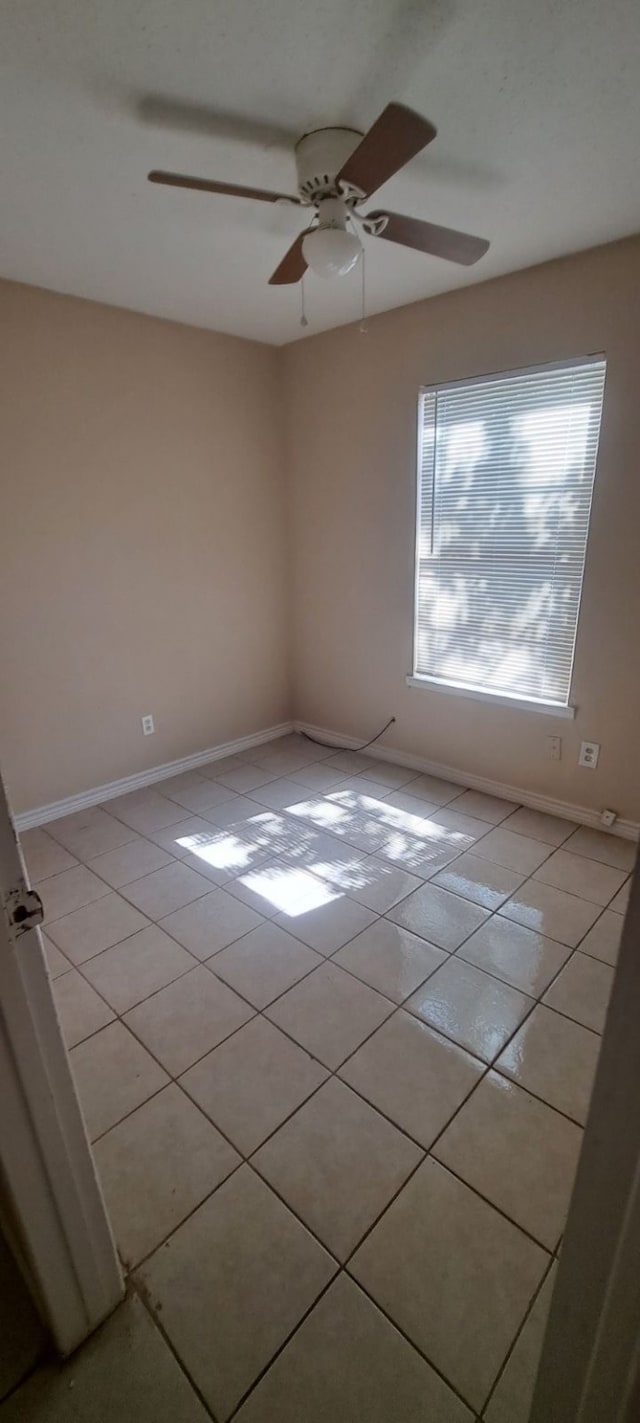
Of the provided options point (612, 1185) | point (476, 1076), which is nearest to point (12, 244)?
point (612, 1185)

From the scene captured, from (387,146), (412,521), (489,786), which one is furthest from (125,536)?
(489,786)

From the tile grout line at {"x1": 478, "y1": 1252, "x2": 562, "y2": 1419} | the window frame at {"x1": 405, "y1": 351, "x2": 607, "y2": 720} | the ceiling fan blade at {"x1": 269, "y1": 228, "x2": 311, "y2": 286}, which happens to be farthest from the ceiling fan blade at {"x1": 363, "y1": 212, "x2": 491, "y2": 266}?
the tile grout line at {"x1": 478, "y1": 1252, "x2": 562, "y2": 1419}

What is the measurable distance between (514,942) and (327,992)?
27.4 inches

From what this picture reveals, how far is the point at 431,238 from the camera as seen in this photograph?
5.63ft

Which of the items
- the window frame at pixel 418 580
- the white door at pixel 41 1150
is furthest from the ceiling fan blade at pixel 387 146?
the white door at pixel 41 1150

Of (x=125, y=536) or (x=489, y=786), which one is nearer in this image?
(x=125, y=536)

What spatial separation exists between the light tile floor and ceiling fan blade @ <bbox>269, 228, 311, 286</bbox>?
2.21 m

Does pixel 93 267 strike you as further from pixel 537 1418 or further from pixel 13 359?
pixel 537 1418

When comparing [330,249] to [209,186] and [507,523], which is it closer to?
[209,186]

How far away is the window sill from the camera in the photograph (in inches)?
107

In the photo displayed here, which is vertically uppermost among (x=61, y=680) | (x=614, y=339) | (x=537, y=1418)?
(x=614, y=339)

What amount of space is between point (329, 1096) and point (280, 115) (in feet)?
8.29

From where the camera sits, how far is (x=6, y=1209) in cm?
93

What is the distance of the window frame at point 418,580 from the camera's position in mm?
2385
